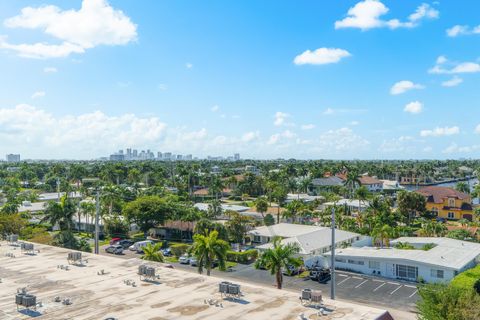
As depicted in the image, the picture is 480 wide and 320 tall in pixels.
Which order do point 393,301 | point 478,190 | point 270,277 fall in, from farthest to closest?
point 478,190 → point 270,277 → point 393,301

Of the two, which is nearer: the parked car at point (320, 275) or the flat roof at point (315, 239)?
the parked car at point (320, 275)

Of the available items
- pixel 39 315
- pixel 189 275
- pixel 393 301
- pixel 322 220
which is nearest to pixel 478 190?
pixel 322 220

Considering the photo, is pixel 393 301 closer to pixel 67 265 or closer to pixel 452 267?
pixel 452 267

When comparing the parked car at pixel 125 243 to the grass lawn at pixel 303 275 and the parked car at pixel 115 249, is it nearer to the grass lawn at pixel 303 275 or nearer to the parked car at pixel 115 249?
the parked car at pixel 115 249

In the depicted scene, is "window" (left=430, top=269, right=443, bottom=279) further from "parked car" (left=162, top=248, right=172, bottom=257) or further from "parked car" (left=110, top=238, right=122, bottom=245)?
"parked car" (left=110, top=238, right=122, bottom=245)

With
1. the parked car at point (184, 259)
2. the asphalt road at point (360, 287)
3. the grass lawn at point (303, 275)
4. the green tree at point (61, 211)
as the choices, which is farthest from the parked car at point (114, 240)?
the grass lawn at point (303, 275)

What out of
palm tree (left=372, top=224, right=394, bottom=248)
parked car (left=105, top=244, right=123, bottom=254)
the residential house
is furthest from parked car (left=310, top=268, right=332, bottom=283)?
the residential house
